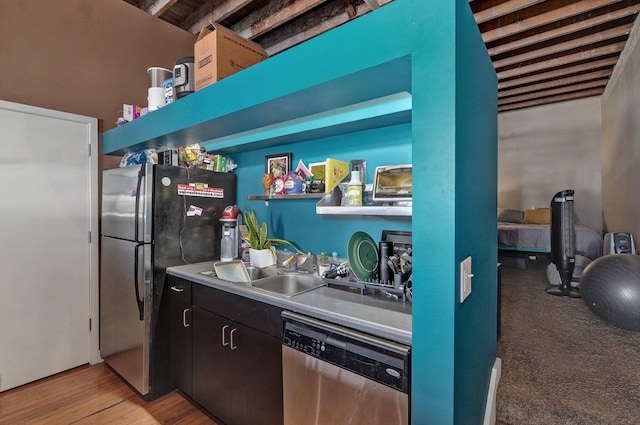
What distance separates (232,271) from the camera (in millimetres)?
1903

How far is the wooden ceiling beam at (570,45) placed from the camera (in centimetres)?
341

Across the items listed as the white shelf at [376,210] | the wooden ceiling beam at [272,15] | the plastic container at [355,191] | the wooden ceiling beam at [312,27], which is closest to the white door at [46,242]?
the wooden ceiling beam at [272,15]

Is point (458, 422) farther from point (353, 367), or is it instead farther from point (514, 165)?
point (514, 165)

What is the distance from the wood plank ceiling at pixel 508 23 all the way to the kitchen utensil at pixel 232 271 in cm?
232

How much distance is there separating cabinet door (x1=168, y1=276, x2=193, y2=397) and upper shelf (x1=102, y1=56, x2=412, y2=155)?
1.11 m

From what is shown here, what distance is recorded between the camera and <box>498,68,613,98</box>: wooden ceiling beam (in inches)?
185

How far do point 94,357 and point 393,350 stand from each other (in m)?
2.93

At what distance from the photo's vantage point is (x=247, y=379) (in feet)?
5.37

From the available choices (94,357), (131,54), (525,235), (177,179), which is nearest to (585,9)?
(525,235)

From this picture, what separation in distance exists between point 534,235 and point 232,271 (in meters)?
4.94

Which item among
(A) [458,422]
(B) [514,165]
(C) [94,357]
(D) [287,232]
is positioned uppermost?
(B) [514,165]

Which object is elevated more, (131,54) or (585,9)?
(585,9)

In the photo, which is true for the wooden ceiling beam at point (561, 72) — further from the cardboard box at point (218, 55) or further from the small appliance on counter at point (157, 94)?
the small appliance on counter at point (157, 94)

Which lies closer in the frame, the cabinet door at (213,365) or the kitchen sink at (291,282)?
the cabinet door at (213,365)
